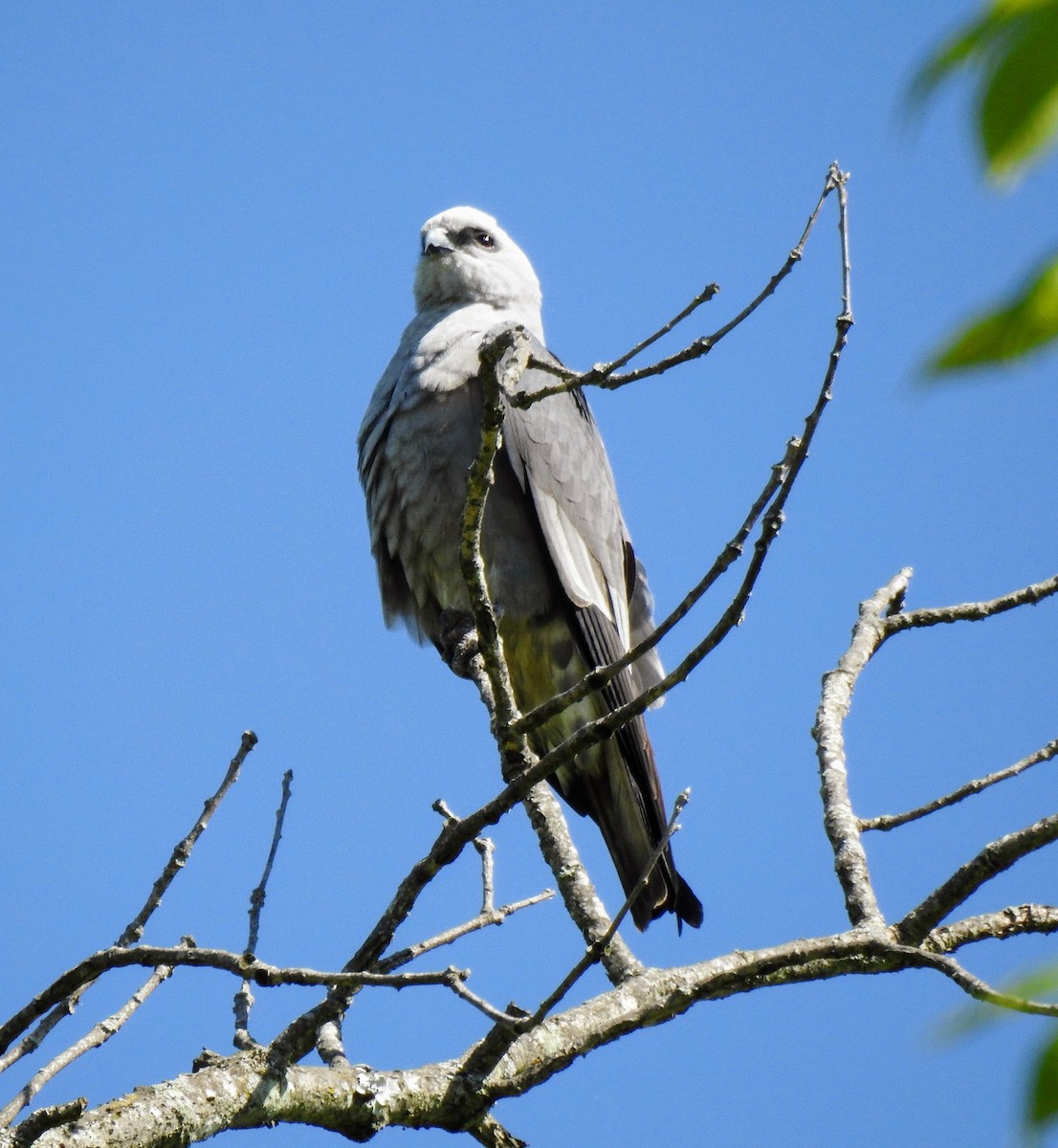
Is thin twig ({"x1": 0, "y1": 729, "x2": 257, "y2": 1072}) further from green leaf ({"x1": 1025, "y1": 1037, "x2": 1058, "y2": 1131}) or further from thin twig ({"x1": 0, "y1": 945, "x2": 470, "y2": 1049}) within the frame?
green leaf ({"x1": 1025, "y1": 1037, "x2": 1058, "y2": 1131})

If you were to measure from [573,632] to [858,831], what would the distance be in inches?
77.4

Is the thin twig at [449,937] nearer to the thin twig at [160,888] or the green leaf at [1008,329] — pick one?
the thin twig at [160,888]

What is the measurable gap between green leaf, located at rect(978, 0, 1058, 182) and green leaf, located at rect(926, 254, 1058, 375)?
55mm

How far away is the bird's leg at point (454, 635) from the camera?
4793 millimetres

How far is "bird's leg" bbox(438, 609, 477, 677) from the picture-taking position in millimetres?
4793

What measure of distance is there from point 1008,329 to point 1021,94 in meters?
0.11

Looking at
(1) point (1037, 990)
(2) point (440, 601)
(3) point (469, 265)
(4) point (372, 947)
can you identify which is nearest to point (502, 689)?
(4) point (372, 947)

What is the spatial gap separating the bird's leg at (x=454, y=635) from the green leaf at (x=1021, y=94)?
4135 millimetres

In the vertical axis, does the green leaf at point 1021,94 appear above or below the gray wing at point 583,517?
below

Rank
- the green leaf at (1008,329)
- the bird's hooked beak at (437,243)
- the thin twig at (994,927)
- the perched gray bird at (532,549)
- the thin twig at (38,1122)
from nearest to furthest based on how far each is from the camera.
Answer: the green leaf at (1008,329) < the thin twig at (38,1122) < the thin twig at (994,927) < the perched gray bird at (532,549) < the bird's hooked beak at (437,243)

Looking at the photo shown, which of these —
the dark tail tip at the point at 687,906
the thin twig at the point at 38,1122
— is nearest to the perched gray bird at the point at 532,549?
the dark tail tip at the point at 687,906

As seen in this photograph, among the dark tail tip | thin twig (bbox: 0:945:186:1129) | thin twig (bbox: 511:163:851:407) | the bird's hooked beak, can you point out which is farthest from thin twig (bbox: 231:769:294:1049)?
the bird's hooked beak

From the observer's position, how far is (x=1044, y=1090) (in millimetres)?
574

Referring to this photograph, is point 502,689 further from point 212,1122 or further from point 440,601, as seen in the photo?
point 440,601
